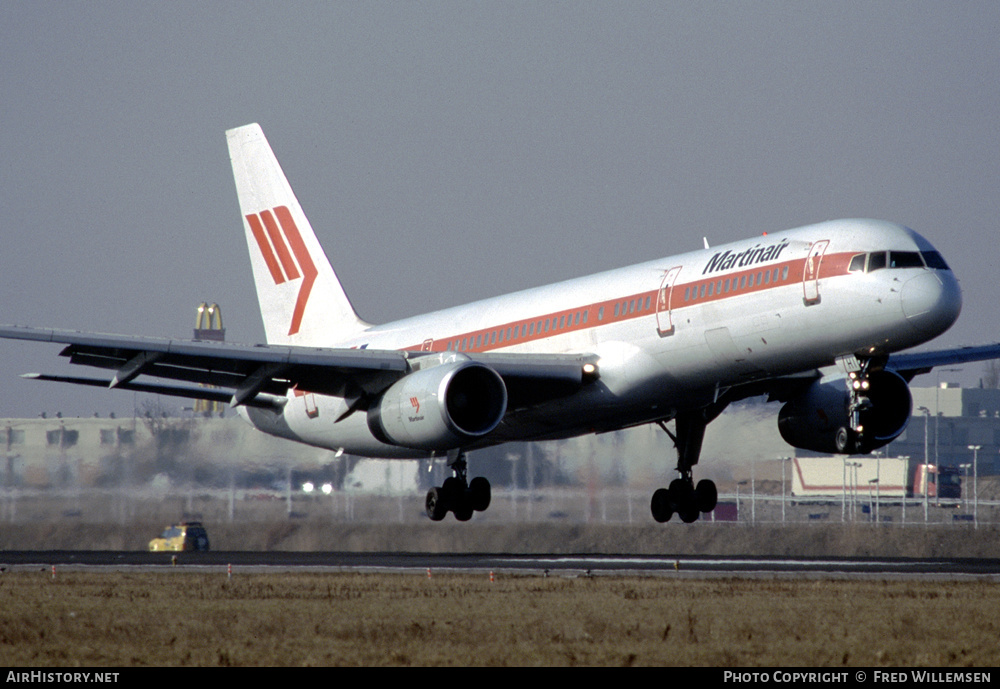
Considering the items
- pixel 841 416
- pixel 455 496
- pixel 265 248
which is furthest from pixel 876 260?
pixel 265 248

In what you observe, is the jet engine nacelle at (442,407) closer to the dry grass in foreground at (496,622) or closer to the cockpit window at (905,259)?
the dry grass in foreground at (496,622)

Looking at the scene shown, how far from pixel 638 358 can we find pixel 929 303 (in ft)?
21.7

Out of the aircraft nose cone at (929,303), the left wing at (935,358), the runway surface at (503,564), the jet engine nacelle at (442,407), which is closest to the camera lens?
the aircraft nose cone at (929,303)

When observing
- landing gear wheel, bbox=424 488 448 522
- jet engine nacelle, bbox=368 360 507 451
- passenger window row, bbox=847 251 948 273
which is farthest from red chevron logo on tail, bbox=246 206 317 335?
passenger window row, bbox=847 251 948 273

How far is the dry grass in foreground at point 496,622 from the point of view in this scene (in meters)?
20.3

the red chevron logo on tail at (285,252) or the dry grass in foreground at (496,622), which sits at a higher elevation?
the red chevron logo on tail at (285,252)

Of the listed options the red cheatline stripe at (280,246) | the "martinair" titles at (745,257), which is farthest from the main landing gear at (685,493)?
the red cheatline stripe at (280,246)

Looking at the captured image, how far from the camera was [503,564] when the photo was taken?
43.3 m

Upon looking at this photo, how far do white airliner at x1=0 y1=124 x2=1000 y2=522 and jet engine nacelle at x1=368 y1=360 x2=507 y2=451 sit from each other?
39 millimetres

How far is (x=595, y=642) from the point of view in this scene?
2211cm

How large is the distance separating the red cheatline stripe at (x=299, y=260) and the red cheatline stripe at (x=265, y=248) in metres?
0.84

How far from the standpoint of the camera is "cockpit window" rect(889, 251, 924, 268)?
27469 millimetres

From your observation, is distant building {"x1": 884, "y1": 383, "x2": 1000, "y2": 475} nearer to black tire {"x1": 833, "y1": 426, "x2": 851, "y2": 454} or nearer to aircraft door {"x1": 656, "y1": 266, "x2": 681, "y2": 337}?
black tire {"x1": 833, "y1": 426, "x2": 851, "y2": 454}

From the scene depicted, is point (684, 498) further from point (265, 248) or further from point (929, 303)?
point (265, 248)
